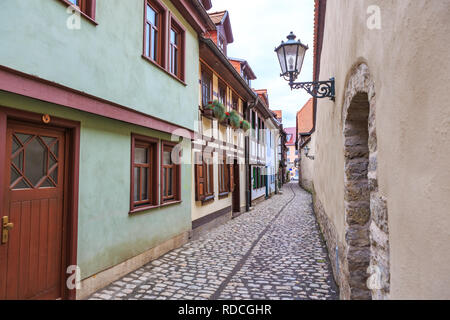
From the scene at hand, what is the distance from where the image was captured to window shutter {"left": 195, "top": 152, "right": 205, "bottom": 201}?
8289 millimetres

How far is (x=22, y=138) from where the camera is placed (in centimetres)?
344

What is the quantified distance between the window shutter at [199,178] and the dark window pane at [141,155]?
2.30 metres

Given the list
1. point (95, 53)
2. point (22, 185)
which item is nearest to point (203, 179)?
point (95, 53)

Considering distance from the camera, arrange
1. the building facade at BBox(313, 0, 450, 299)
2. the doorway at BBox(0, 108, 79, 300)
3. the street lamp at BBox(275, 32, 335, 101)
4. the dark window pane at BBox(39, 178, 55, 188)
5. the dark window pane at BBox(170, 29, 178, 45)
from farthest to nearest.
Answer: the dark window pane at BBox(170, 29, 178, 45) < the street lamp at BBox(275, 32, 335, 101) < the dark window pane at BBox(39, 178, 55, 188) < the doorway at BBox(0, 108, 79, 300) < the building facade at BBox(313, 0, 450, 299)

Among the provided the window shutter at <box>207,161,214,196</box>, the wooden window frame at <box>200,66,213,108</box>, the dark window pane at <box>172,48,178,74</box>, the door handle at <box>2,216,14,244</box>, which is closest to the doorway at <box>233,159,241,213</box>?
the window shutter at <box>207,161,214,196</box>

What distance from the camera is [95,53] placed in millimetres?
4395

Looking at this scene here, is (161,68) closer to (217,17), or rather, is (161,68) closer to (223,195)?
(223,195)

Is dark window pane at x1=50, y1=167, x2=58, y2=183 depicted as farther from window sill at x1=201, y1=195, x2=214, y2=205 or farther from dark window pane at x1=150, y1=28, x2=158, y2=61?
window sill at x1=201, y1=195, x2=214, y2=205

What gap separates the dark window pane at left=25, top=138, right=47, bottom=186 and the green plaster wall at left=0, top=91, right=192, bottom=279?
418 mm

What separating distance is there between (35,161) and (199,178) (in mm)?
5036

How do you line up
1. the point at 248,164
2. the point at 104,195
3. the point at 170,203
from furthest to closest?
the point at 248,164 → the point at 170,203 → the point at 104,195

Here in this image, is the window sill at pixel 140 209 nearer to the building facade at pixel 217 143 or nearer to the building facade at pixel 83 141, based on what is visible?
the building facade at pixel 83 141

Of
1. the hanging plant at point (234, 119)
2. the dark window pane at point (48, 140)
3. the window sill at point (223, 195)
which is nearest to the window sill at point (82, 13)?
the dark window pane at point (48, 140)

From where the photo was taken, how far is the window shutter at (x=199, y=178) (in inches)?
326
